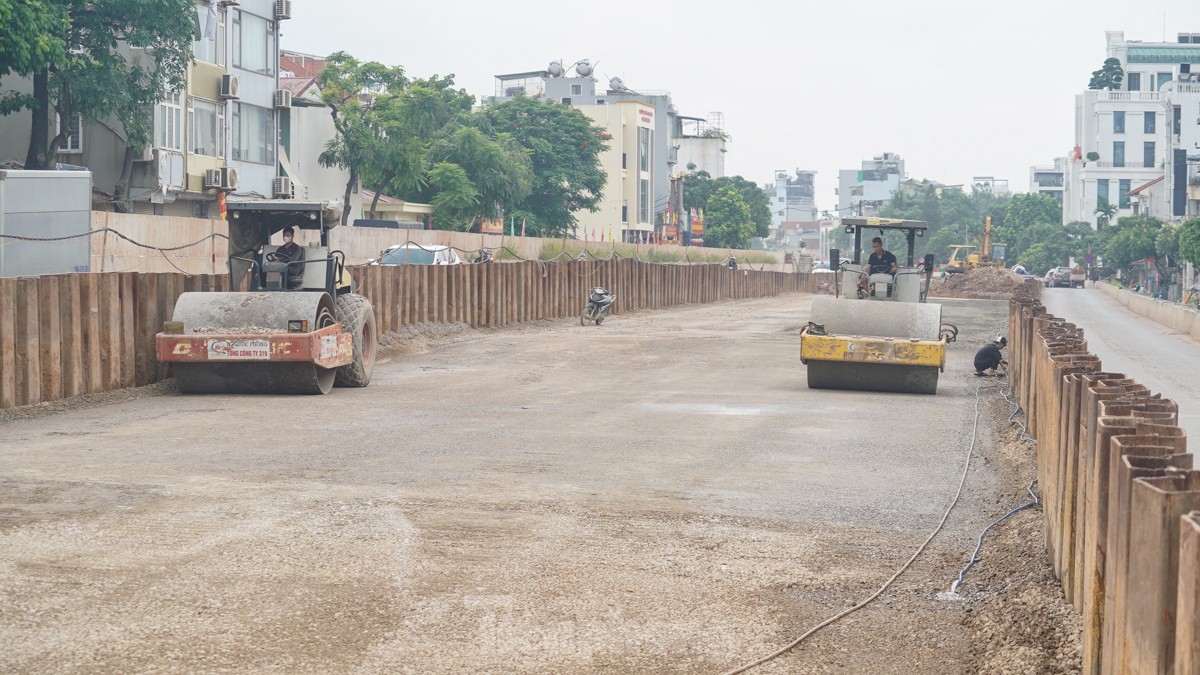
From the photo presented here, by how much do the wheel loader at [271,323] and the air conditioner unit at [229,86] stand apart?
26.7 metres

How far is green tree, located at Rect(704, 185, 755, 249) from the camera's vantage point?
133 meters

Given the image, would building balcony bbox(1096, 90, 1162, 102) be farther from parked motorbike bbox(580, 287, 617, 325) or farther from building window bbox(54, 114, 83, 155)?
building window bbox(54, 114, 83, 155)

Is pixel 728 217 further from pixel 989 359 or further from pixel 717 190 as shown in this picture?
pixel 989 359

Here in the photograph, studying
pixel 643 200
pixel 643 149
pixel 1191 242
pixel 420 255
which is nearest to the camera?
pixel 420 255

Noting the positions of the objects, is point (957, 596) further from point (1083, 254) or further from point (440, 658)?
point (1083, 254)

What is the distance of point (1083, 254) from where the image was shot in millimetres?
129625

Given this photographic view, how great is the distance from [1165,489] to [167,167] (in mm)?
40402

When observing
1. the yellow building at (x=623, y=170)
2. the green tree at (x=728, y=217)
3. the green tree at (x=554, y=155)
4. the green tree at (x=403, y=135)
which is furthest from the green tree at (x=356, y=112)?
the green tree at (x=728, y=217)

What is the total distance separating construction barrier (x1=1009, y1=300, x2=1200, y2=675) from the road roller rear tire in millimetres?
11378

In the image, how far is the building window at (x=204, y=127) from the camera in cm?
4394

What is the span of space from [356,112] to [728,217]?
79.3m

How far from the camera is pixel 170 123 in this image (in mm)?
42594

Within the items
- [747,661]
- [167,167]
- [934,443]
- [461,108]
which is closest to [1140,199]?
[461,108]

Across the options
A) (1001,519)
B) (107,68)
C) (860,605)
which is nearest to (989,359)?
(1001,519)
